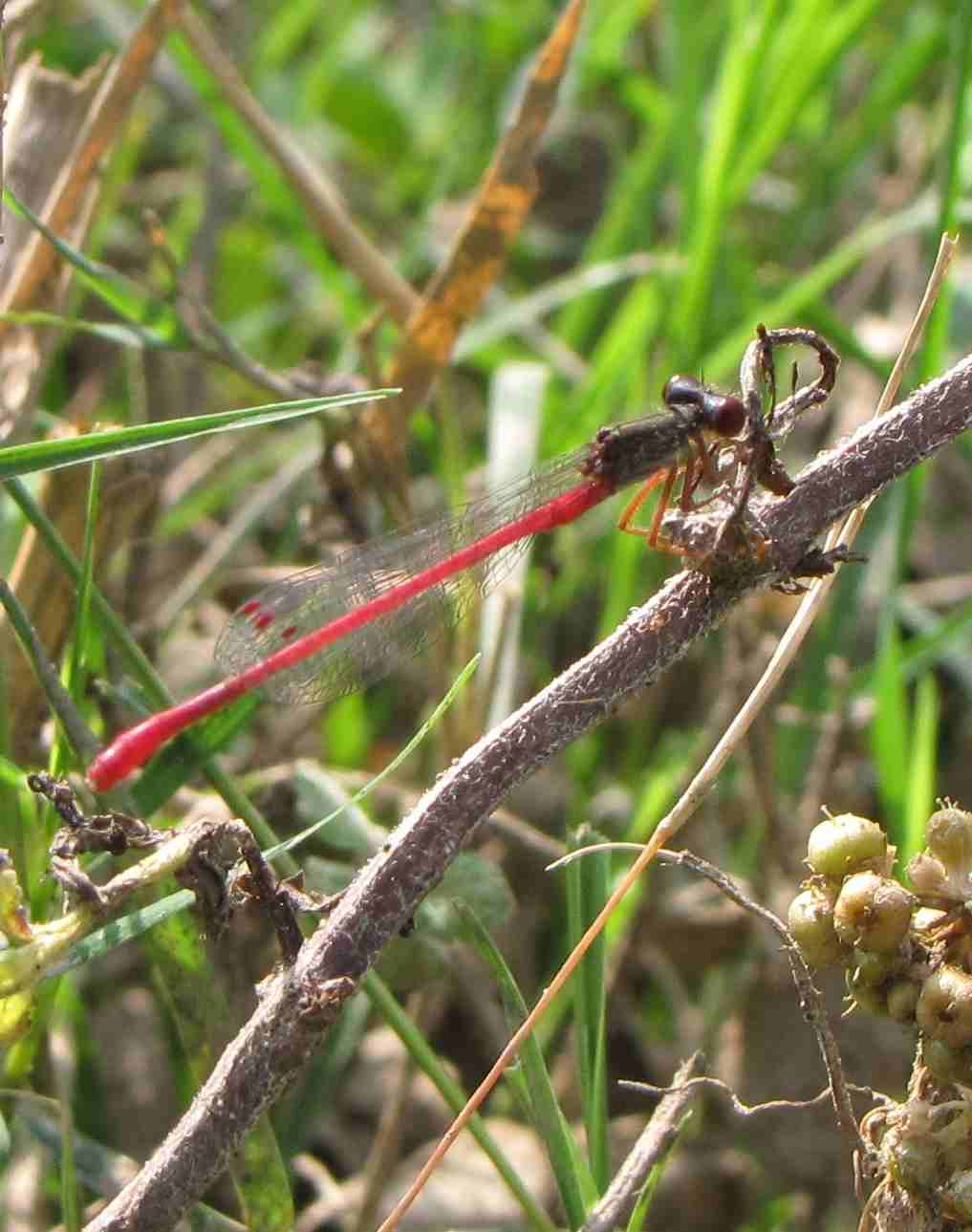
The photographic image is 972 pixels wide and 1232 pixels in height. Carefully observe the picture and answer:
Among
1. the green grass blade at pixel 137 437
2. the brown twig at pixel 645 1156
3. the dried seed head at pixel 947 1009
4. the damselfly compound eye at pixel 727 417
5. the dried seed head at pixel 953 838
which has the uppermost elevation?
the green grass blade at pixel 137 437

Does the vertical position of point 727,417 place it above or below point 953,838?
above

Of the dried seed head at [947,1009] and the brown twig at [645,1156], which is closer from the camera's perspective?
the dried seed head at [947,1009]

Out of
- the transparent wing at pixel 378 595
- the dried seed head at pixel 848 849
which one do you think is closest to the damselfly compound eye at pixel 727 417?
the transparent wing at pixel 378 595

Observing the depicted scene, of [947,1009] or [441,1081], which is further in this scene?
[441,1081]

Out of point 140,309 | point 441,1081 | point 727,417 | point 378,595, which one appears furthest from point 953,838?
point 140,309

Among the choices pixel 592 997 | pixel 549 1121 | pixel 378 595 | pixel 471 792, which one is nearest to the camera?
pixel 471 792

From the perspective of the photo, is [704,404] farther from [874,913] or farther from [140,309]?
[874,913]

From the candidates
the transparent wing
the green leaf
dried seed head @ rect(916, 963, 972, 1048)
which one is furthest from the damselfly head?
dried seed head @ rect(916, 963, 972, 1048)

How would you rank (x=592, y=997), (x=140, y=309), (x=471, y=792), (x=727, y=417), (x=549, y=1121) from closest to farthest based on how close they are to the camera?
(x=471, y=792) → (x=549, y=1121) → (x=592, y=997) → (x=727, y=417) → (x=140, y=309)

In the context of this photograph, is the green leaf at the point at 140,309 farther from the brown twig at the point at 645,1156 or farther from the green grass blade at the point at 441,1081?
the brown twig at the point at 645,1156

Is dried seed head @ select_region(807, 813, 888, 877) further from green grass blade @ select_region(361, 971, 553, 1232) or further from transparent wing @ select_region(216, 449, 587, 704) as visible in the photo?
transparent wing @ select_region(216, 449, 587, 704)

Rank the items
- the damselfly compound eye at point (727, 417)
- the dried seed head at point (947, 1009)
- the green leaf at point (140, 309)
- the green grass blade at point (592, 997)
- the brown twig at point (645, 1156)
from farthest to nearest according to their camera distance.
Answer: the green leaf at point (140, 309)
the damselfly compound eye at point (727, 417)
the green grass blade at point (592, 997)
the brown twig at point (645, 1156)
the dried seed head at point (947, 1009)

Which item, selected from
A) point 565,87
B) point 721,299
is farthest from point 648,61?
point 721,299

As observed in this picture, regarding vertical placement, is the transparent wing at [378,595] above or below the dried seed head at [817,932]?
above
